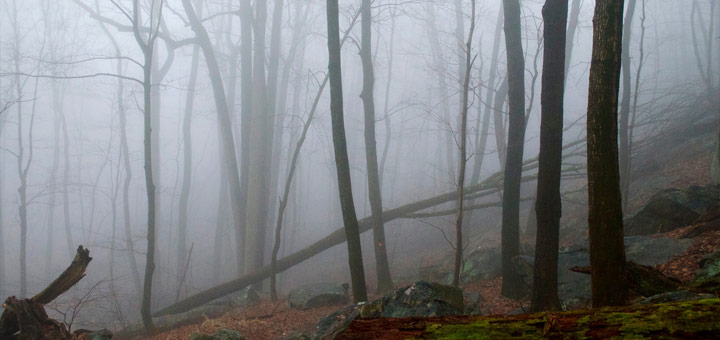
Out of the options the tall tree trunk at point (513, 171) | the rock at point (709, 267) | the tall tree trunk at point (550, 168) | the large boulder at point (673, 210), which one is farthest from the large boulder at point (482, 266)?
the rock at point (709, 267)

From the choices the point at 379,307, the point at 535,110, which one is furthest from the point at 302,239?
the point at 535,110

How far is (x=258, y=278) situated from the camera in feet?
43.5

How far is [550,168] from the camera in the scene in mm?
6078

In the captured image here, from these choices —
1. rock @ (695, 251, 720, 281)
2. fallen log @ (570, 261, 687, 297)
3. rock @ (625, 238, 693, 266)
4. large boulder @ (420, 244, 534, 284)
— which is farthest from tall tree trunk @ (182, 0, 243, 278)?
rock @ (695, 251, 720, 281)

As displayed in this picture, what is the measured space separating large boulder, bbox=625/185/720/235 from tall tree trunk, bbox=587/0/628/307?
5503mm

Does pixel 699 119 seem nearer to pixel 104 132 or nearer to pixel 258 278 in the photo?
pixel 258 278

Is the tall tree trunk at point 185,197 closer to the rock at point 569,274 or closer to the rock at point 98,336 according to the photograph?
the rock at point 98,336

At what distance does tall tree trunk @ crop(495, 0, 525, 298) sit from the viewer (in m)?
8.43

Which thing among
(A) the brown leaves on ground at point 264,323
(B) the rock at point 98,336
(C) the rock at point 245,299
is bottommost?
(C) the rock at point 245,299

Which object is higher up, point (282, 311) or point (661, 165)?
point (661, 165)

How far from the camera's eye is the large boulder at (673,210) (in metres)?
8.25

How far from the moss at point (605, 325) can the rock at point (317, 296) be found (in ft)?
28.7

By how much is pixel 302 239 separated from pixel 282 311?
19993 mm

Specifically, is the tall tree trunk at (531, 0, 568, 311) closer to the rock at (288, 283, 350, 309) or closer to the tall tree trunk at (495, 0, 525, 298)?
the tall tree trunk at (495, 0, 525, 298)
